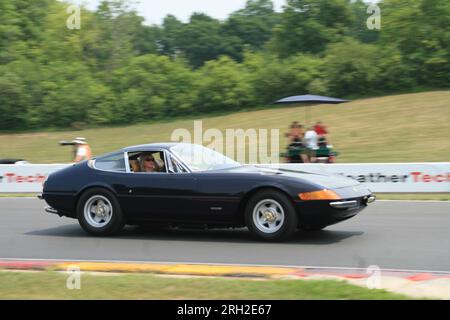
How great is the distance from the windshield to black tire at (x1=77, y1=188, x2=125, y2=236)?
1105 millimetres

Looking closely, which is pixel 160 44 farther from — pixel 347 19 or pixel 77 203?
pixel 77 203

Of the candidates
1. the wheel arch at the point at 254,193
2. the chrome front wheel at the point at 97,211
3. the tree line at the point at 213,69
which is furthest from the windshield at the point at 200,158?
the tree line at the point at 213,69

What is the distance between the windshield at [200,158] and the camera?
917 centimetres

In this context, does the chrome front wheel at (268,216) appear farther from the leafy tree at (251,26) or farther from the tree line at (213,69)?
the leafy tree at (251,26)

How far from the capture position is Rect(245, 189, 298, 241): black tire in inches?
332

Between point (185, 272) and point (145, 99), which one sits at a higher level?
point (145, 99)

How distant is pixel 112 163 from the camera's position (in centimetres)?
959

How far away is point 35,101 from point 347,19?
24.7 m

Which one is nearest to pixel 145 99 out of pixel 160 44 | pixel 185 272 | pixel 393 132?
pixel 393 132

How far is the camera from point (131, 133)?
3784 centimetres

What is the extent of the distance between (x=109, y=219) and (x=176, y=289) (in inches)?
139

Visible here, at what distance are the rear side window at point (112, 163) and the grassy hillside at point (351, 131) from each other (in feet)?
51.8
